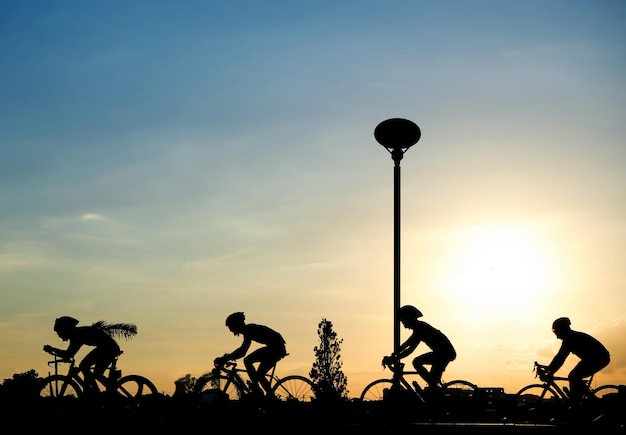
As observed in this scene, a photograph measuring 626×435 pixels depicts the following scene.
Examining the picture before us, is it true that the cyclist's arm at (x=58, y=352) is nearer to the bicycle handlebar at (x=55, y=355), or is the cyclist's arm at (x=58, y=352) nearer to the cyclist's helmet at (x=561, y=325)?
the bicycle handlebar at (x=55, y=355)

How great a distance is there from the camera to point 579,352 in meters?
17.4

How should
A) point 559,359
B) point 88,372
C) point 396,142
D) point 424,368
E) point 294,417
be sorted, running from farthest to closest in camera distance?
point 396,142 → point 424,368 → point 559,359 → point 88,372 → point 294,417

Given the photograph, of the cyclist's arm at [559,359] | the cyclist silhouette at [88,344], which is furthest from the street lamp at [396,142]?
the cyclist silhouette at [88,344]

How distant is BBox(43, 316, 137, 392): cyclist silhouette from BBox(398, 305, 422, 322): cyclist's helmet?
5451mm

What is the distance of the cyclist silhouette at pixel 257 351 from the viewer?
57.6 feet

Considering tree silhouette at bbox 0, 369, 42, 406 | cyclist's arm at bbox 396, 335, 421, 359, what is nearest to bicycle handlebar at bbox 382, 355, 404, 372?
cyclist's arm at bbox 396, 335, 421, 359

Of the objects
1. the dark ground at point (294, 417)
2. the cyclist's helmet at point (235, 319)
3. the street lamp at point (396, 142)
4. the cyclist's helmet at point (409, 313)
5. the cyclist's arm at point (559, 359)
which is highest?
the street lamp at point (396, 142)

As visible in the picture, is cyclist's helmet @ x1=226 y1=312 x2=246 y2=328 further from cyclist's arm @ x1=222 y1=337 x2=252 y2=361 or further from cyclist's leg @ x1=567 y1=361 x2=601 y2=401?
cyclist's leg @ x1=567 y1=361 x2=601 y2=401

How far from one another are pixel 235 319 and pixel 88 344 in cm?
277

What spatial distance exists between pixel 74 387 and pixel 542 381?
8.94m

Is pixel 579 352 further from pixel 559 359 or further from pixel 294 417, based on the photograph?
pixel 294 417

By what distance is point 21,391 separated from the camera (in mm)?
16453

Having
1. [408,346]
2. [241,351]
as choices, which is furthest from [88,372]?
[408,346]

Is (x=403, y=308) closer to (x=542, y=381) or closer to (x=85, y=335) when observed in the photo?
(x=542, y=381)
